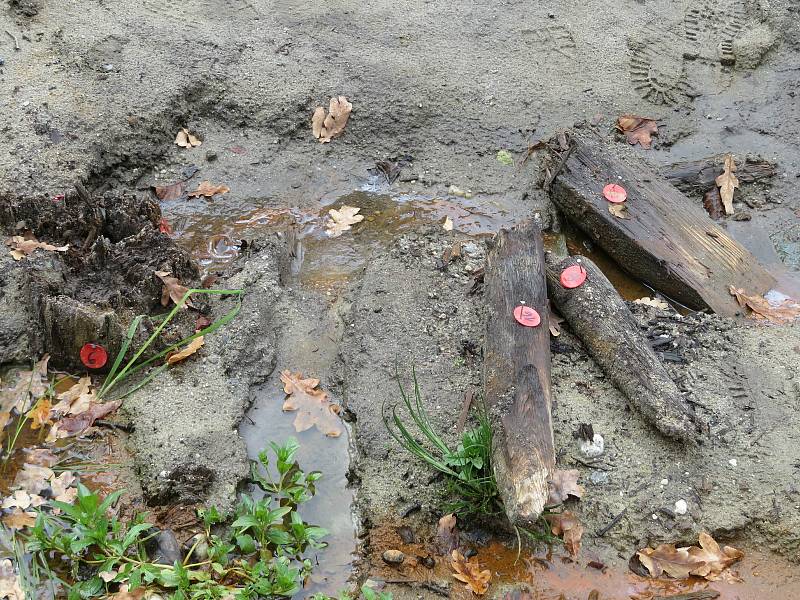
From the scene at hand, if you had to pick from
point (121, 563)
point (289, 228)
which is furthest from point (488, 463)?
point (289, 228)

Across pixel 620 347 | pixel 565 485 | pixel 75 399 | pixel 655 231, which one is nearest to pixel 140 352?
pixel 75 399

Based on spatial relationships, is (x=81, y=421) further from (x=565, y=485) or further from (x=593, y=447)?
(x=593, y=447)

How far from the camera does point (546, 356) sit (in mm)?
3643

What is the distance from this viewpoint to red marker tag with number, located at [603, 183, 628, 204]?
183 inches

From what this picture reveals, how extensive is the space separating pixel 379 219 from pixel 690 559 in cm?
287

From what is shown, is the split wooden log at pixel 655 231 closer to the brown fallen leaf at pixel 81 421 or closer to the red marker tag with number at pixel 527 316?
the red marker tag with number at pixel 527 316

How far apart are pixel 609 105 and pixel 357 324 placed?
118 inches

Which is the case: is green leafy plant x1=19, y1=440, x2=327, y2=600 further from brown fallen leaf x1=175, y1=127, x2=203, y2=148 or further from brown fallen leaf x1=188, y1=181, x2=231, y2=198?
brown fallen leaf x1=175, y1=127, x2=203, y2=148

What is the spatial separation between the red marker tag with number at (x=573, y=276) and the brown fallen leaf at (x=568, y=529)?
1243mm

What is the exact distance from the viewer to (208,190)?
5.13m

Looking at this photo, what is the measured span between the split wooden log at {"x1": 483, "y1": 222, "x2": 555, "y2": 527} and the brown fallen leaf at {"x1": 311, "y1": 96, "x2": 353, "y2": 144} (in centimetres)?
190

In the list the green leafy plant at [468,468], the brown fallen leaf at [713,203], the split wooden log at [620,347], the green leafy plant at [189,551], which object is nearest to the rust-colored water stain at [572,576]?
the green leafy plant at [468,468]

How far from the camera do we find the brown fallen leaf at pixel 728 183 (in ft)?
16.5

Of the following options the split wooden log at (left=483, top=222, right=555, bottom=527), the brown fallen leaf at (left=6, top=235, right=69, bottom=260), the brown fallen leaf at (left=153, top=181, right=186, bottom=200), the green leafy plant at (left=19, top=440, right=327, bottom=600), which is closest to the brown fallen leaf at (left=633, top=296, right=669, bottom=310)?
the split wooden log at (left=483, top=222, right=555, bottom=527)
